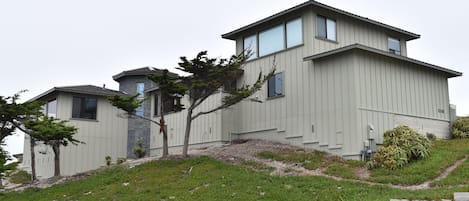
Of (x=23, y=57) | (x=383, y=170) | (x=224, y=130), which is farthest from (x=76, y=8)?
(x=383, y=170)

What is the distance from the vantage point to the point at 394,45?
23828 mm

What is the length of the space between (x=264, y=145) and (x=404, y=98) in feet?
18.4

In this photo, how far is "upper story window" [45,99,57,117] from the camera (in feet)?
88.5

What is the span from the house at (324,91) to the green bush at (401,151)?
66.9 inches

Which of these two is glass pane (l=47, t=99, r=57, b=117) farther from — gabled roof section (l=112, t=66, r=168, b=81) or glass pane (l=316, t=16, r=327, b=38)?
glass pane (l=316, t=16, r=327, b=38)

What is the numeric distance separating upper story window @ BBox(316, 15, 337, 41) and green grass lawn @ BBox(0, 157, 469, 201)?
22.9ft

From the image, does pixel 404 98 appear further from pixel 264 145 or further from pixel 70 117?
pixel 70 117

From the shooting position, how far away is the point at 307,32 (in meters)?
20.8

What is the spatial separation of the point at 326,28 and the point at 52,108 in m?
14.8

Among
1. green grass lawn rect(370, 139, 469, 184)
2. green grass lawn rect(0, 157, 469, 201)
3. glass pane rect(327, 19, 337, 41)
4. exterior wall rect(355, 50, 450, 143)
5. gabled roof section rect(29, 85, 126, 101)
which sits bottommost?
green grass lawn rect(0, 157, 469, 201)

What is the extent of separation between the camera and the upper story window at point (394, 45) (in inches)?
928

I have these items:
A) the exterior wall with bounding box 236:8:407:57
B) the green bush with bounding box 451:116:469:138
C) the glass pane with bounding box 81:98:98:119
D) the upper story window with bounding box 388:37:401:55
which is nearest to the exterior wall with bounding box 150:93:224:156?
the exterior wall with bounding box 236:8:407:57

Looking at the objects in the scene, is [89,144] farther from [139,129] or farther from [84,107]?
[139,129]

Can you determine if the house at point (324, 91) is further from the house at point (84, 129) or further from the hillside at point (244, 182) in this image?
the hillside at point (244, 182)
